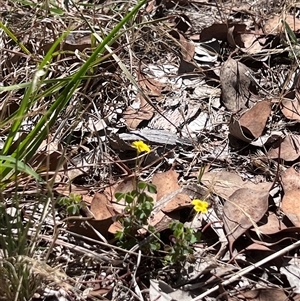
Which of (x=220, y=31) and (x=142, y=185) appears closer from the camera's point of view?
(x=142, y=185)

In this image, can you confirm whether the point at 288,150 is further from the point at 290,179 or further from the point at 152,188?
the point at 152,188

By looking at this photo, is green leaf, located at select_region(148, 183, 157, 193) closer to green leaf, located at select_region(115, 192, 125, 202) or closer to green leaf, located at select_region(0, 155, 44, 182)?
green leaf, located at select_region(115, 192, 125, 202)

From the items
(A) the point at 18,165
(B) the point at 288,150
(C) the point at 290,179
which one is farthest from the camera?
(B) the point at 288,150

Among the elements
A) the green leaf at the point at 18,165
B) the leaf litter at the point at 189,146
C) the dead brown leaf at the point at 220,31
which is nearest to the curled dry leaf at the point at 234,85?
the leaf litter at the point at 189,146

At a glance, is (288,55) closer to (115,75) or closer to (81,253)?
(115,75)

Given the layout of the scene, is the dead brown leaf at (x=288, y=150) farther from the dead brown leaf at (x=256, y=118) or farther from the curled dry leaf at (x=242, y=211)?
the curled dry leaf at (x=242, y=211)

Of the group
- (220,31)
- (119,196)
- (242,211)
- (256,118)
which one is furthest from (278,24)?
(119,196)

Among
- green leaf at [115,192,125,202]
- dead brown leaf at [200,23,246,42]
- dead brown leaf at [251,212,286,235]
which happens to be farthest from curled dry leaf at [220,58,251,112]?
green leaf at [115,192,125,202]
